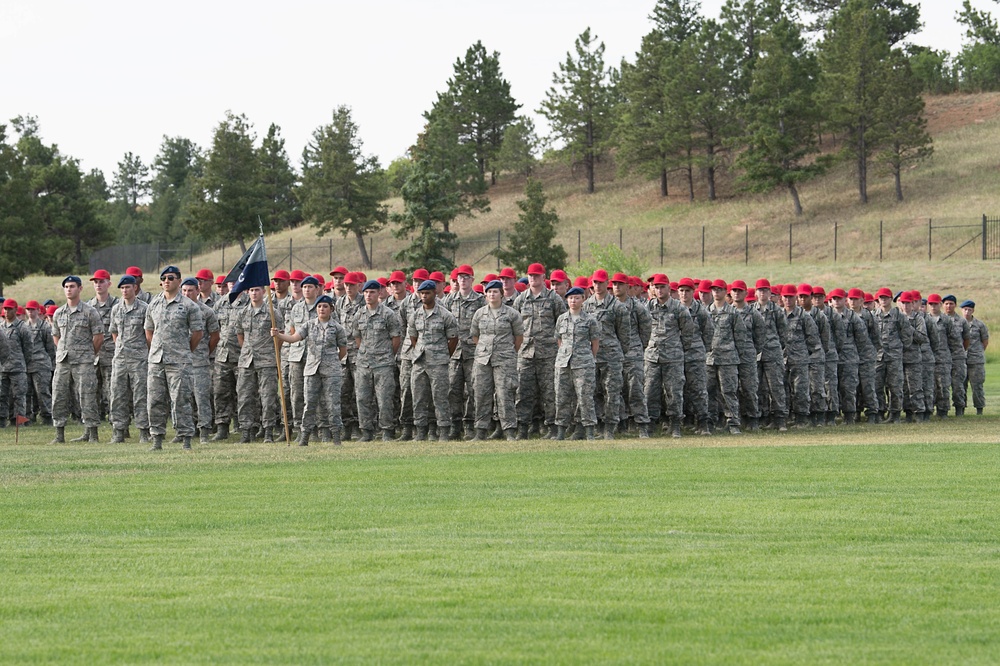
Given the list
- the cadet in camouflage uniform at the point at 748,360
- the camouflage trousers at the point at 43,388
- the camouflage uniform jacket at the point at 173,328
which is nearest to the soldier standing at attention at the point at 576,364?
the cadet in camouflage uniform at the point at 748,360

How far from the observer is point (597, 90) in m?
86.4

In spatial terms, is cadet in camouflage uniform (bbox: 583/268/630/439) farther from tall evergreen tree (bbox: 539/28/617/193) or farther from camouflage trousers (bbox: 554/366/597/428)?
tall evergreen tree (bbox: 539/28/617/193)

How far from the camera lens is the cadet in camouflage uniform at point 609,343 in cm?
1850

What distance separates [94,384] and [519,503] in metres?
9.46

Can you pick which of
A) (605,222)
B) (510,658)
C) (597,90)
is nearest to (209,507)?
(510,658)

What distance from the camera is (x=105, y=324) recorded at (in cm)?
1942

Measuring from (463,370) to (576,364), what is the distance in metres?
1.89

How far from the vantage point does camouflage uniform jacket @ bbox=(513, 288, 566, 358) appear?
18.8m

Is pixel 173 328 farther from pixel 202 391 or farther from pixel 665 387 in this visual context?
pixel 665 387

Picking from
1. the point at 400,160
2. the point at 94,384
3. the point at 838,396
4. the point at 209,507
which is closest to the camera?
the point at 209,507

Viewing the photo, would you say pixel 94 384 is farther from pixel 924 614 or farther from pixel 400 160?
pixel 400 160

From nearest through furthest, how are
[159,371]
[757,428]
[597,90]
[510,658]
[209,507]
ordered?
[510,658]
[209,507]
[159,371]
[757,428]
[597,90]

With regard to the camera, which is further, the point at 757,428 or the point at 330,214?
the point at 330,214

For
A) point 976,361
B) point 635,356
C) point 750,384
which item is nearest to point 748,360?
point 750,384
